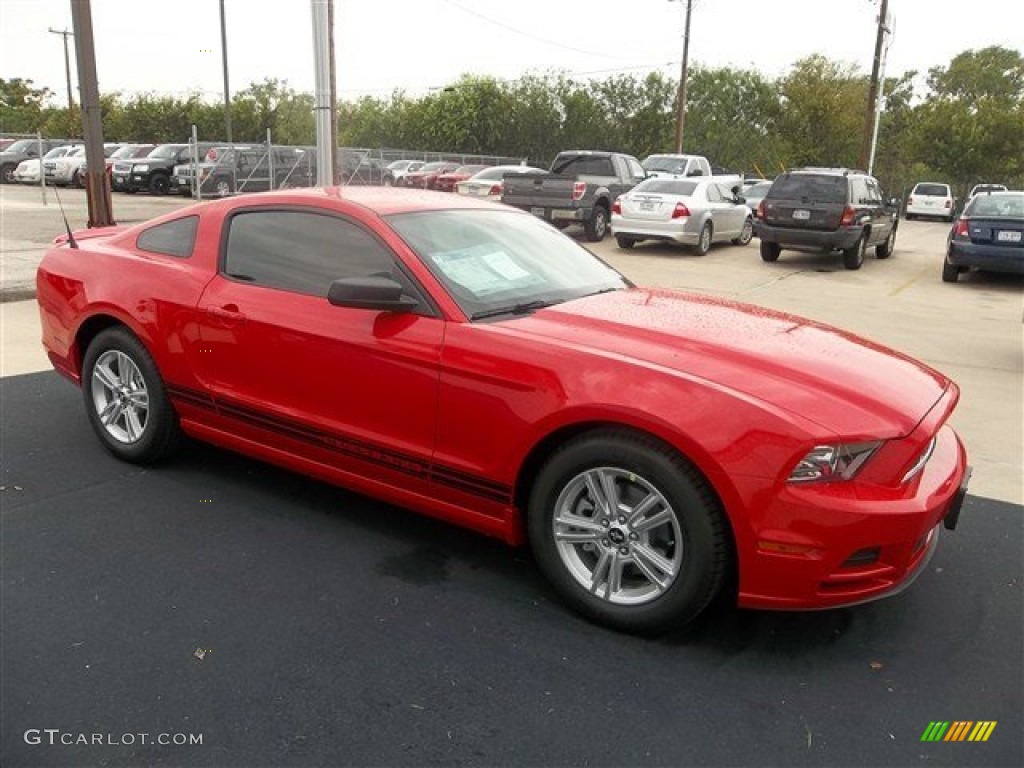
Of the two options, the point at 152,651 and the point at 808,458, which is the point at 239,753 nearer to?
the point at 152,651

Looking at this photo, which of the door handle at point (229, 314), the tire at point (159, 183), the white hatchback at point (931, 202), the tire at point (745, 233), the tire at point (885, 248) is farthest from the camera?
the white hatchback at point (931, 202)

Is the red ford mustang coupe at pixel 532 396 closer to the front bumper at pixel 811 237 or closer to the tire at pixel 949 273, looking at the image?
the front bumper at pixel 811 237

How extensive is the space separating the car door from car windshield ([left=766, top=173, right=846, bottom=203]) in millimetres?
12896

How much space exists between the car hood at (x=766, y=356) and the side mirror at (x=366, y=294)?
0.45 m

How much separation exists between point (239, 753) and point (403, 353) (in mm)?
1533

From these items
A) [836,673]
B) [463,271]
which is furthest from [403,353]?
[836,673]

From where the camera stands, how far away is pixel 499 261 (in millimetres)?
3809

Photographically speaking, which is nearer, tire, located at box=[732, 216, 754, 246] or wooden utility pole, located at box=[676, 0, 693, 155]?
tire, located at box=[732, 216, 754, 246]

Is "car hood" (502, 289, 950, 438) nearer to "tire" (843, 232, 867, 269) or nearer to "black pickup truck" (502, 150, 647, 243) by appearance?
"tire" (843, 232, 867, 269)

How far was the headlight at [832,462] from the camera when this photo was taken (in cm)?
268

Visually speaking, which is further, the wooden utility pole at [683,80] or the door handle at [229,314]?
the wooden utility pole at [683,80]

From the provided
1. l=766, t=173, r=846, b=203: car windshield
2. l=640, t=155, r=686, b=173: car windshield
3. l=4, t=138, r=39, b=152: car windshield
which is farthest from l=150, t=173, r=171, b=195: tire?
l=766, t=173, r=846, b=203: car windshield

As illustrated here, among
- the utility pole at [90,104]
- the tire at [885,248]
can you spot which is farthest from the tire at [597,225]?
the utility pole at [90,104]

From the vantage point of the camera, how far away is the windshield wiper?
3368 mm
